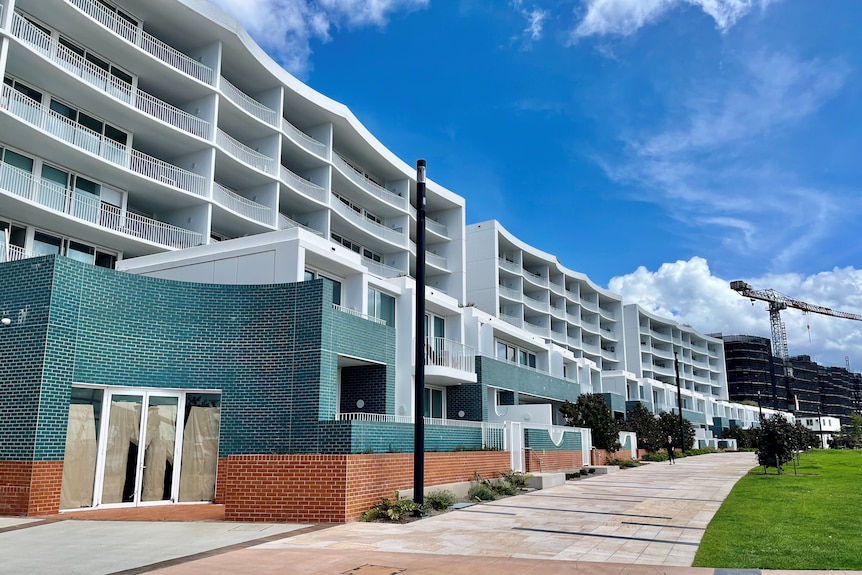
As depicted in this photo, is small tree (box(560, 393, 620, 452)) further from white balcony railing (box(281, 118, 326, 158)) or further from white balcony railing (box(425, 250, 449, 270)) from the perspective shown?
white balcony railing (box(281, 118, 326, 158))

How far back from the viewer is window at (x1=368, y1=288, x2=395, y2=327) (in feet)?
73.7

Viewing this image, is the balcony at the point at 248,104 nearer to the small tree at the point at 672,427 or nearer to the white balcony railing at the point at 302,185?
the white balcony railing at the point at 302,185

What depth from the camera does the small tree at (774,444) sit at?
1088 inches

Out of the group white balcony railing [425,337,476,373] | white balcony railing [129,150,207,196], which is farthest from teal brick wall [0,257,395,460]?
white balcony railing [129,150,207,196]

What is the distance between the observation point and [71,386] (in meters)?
14.8

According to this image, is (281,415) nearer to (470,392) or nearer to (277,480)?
(277,480)

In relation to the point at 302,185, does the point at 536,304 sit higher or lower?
lower

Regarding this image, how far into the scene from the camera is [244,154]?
104ft

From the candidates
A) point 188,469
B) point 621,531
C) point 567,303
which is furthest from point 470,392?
point 567,303

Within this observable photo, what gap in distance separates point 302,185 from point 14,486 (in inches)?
899

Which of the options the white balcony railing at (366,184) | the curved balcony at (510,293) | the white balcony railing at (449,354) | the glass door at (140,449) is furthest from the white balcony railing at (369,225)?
the glass door at (140,449)

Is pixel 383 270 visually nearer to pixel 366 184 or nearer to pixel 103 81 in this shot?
pixel 366 184

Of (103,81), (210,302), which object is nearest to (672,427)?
(210,302)

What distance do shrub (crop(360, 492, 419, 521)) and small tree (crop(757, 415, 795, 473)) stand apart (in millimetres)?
19593
